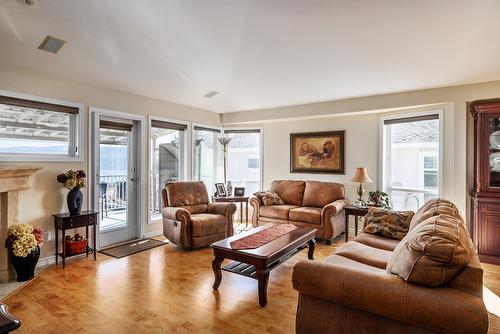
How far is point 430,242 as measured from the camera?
5.17 ft

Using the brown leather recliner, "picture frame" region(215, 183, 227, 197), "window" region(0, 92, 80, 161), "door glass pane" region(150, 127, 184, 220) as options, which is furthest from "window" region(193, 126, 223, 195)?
"window" region(0, 92, 80, 161)

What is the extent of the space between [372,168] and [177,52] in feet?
12.1

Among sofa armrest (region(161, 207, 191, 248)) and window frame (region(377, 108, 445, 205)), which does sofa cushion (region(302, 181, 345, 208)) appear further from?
sofa armrest (region(161, 207, 191, 248))

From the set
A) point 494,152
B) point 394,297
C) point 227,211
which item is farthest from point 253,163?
point 394,297

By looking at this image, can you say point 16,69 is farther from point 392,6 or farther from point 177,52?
point 392,6

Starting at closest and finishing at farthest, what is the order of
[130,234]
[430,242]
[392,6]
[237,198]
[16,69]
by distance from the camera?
[430,242] < [392,6] < [16,69] < [130,234] < [237,198]

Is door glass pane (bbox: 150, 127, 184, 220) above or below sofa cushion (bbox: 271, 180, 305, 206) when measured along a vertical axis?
above

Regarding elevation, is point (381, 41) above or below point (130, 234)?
above

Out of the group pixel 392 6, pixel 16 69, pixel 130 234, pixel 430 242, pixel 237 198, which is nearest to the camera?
pixel 430 242

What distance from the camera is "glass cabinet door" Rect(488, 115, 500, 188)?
3.66 meters

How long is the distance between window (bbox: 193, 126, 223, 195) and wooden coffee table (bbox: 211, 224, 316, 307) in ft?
9.34

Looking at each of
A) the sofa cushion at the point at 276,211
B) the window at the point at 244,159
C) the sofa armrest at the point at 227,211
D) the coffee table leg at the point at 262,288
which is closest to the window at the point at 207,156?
the window at the point at 244,159

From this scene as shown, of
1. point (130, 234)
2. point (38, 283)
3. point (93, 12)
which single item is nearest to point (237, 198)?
point (130, 234)

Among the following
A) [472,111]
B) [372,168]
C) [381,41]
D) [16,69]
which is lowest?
[372,168]
